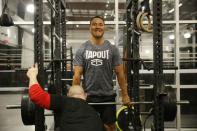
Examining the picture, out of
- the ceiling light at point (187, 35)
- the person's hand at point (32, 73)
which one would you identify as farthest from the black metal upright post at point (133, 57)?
the ceiling light at point (187, 35)

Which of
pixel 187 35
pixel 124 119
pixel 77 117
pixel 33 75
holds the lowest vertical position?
pixel 124 119

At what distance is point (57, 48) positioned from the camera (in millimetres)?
4281

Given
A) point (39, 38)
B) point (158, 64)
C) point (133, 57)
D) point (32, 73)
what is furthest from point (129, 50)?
point (32, 73)

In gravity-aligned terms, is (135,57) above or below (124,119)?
above

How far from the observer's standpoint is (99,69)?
11.0ft

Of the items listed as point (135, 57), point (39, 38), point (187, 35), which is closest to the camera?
point (39, 38)

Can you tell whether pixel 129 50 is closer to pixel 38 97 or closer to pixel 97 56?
pixel 97 56

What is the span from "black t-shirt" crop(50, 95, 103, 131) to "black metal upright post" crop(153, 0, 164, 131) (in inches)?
31.9

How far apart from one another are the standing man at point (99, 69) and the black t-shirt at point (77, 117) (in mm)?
1015

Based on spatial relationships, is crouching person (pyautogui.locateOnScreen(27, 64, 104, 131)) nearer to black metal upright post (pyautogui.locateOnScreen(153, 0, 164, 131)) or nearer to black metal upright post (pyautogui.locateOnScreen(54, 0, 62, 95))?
black metal upright post (pyautogui.locateOnScreen(153, 0, 164, 131))

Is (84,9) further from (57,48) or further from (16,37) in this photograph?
(57,48)

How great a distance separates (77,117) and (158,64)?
101cm

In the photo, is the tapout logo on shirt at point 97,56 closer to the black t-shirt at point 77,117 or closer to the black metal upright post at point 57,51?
the black metal upright post at point 57,51

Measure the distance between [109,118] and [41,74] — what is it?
99 cm
